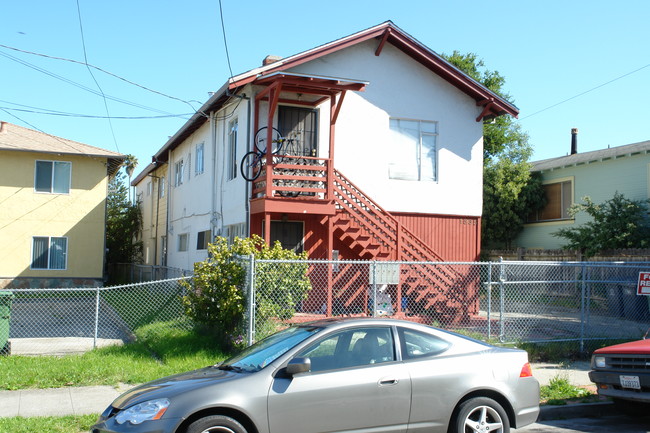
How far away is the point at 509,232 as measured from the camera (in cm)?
2655

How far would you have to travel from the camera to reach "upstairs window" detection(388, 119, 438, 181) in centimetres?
1681

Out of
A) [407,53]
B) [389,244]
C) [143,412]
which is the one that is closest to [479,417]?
[143,412]

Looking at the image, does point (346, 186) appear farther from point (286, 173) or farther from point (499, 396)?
point (499, 396)

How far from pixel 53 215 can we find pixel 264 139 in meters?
11.5

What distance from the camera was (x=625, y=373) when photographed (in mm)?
7719

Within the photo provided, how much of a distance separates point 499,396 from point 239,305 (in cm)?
518

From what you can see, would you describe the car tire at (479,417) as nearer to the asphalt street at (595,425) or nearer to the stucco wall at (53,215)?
the asphalt street at (595,425)

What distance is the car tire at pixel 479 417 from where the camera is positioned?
6055 mm

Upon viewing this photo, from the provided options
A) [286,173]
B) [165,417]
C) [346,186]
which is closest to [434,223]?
[346,186]

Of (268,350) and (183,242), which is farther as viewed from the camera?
(183,242)

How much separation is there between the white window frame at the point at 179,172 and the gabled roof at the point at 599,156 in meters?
14.4

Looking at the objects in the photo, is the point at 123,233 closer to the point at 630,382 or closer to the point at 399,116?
the point at 399,116

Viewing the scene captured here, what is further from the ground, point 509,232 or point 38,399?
point 509,232

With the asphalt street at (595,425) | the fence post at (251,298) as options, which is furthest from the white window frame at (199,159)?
the asphalt street at (595,425)
